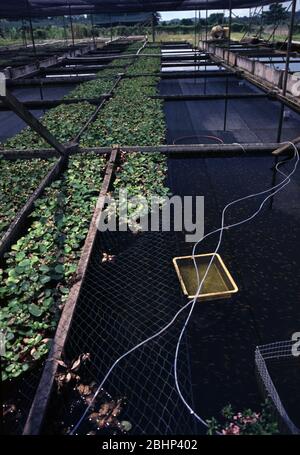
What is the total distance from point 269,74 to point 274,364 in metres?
11.2

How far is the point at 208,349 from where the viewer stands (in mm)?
3146

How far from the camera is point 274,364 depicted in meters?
2.97

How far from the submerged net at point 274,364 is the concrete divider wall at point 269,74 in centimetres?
994

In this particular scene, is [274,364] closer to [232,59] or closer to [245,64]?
[245,64]

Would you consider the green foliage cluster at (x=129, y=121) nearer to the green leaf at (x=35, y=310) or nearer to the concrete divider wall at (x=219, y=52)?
the green leaf at (x=35, y=310)

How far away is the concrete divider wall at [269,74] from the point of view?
11.0 meters

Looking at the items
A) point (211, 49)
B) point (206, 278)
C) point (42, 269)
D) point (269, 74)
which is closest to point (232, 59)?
point (269, 74)

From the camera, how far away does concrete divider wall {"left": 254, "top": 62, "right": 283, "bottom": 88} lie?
36.1 ft

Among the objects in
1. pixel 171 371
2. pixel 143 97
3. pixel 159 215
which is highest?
pixel 143 97

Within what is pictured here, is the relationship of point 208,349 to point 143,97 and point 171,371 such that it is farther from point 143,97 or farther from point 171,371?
point 143,97

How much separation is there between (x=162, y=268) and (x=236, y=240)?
Result: 112 cm

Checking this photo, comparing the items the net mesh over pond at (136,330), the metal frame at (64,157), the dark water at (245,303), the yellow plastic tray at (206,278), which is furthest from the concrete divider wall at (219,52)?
the yellow plastic tray at (206,278)

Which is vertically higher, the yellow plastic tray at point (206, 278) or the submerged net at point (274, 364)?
the yellow plastic tray at point (206, 278)
